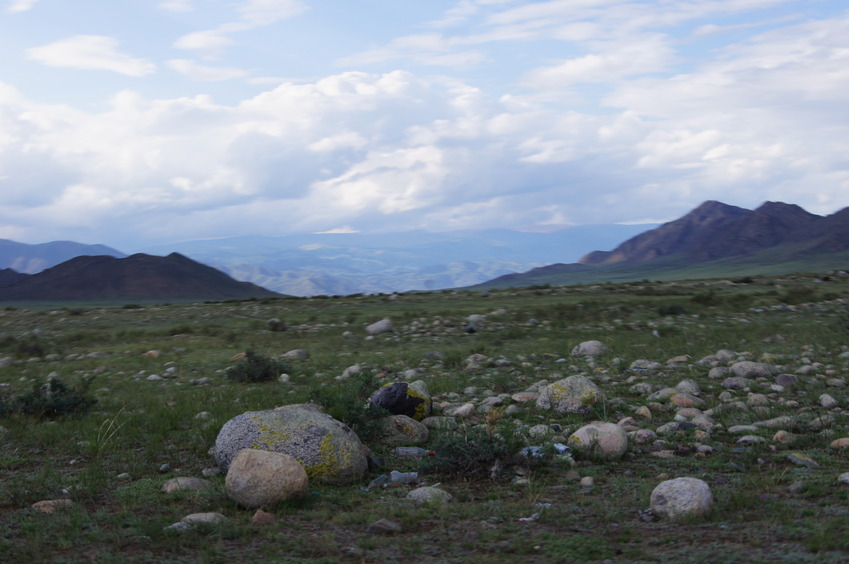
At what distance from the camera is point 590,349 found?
14086 mm

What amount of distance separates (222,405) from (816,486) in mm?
7699

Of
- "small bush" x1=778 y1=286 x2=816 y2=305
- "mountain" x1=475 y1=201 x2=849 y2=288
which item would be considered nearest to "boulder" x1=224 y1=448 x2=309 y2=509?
"small bush" x1=778 y1=286 x2=816 y2=305

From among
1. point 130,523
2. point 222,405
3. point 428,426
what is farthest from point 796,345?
point 130,523

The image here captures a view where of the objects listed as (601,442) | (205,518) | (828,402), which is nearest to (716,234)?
(828,402)

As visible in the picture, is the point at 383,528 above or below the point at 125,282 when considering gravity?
below

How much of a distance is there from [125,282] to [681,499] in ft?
215

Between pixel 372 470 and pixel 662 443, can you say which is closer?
pixel 372 470

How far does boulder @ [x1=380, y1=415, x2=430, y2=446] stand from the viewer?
8109 millimetres

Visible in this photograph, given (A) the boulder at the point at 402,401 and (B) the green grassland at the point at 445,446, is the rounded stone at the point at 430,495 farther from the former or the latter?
(A) the boulder at the point at 402,401

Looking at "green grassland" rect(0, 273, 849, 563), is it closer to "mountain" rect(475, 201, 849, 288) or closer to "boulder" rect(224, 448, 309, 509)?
"boulder" rect(224, 448, 309, 509)

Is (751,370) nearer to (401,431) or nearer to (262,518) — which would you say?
(401,431)

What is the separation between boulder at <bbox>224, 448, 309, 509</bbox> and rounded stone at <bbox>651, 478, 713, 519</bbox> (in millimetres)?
3025

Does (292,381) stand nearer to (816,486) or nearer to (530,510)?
(530,510)

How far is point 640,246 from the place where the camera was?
5615 inches
